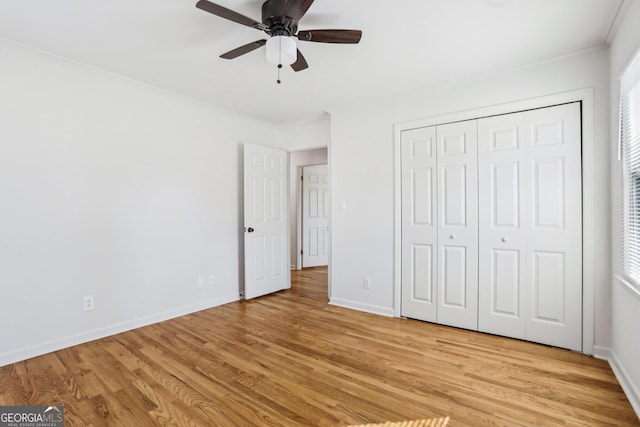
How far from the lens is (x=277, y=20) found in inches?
75.9

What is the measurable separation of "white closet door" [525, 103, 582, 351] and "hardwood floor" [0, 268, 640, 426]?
26 centimetres

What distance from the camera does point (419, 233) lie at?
332 cm

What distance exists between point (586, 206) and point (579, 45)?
1.30 m

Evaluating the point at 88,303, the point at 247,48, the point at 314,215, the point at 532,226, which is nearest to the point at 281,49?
the point at 247,48

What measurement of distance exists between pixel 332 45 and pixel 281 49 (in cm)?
56

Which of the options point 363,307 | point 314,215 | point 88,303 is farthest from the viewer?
point 314,215

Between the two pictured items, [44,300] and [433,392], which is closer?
[433,392]

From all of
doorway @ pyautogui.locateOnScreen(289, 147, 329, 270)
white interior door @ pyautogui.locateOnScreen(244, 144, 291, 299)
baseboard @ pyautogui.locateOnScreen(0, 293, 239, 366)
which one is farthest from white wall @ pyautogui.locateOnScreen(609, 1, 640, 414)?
doorway @ pyautogui.locateOnScreen(289, 147, 329, 270)

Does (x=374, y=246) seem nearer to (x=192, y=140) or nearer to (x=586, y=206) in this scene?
(x=586, y=206)

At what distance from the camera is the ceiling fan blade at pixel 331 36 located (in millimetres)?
1958

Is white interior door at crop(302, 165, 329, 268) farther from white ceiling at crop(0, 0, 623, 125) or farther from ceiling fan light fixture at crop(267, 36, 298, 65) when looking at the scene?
ceiling fan light fixture at crop(267, 36, 298, 65)

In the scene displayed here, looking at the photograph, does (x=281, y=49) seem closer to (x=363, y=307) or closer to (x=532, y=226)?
(x=532, y=226)

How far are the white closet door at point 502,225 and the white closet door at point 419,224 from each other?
1.51 feet

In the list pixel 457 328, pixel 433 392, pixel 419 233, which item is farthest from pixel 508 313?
pixel 433 392
